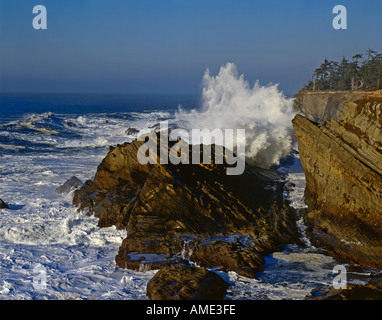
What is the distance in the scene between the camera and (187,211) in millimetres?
12633

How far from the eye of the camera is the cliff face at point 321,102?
150 ft

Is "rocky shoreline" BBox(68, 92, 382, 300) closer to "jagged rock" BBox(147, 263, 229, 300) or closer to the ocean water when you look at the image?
"jagged rock" BBox(147, 263, 229, 300)

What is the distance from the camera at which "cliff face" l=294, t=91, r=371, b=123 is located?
Answer: 45.6 m

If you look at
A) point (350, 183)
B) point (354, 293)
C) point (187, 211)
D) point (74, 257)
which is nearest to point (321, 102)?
point (350, 183)

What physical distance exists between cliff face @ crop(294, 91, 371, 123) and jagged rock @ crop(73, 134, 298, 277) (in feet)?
105

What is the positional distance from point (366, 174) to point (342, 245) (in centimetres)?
206

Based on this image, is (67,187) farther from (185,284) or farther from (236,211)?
(185,284)

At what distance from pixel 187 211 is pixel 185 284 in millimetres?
3661

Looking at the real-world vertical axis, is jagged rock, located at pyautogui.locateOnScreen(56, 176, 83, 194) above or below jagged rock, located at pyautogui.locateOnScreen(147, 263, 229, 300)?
above

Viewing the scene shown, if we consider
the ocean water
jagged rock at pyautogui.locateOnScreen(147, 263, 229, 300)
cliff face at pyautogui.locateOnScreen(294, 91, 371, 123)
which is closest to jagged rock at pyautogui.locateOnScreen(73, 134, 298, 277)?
the ocean water

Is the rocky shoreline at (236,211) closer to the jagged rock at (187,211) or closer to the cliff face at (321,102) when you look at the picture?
the jagged rock at (187,211)

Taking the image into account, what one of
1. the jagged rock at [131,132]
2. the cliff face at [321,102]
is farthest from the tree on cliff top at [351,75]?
the jagged rock at [131,132]

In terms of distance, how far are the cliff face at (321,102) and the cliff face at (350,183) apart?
31186 mm
